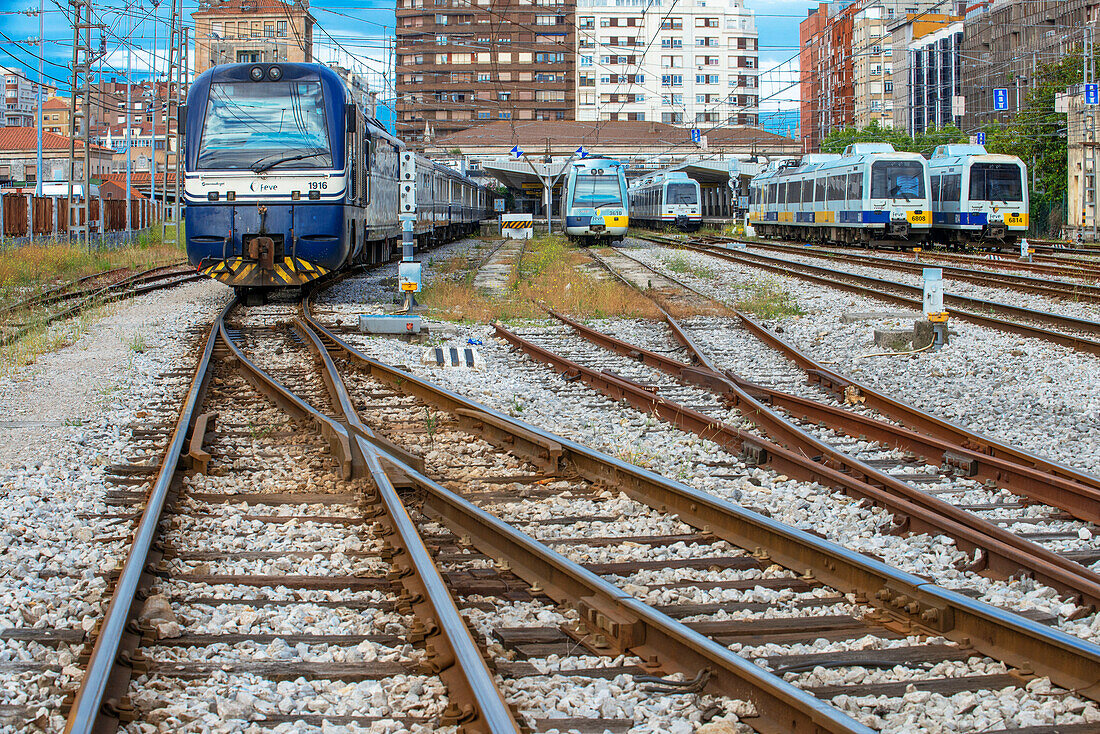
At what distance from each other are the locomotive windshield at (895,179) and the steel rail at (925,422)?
70.7ft

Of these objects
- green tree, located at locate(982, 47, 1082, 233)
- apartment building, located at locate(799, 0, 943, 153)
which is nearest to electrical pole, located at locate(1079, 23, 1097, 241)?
green tree, located at locate(982, 47, 1082, 233)

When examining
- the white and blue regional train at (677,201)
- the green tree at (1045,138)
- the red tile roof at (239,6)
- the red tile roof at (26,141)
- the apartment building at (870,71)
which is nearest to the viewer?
the white and blue regional train at (677,201)

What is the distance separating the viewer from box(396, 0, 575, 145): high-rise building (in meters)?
115

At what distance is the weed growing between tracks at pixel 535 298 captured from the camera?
16469mm

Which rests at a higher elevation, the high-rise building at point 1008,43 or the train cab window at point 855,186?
the high-rise building at point 1008,43

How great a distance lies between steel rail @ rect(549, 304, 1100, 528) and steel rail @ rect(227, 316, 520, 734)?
268 cm

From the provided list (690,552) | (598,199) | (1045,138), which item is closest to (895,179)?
(598,199)

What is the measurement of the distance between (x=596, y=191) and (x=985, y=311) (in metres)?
22.6

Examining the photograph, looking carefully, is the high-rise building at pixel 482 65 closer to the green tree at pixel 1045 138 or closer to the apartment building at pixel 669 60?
the apartment building at pixel 669 60

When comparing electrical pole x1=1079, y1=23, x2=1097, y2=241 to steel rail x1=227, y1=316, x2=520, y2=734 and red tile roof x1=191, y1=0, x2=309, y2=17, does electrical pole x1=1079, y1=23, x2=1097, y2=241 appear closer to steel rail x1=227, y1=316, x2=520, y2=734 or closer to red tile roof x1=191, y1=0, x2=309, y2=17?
steel rail x1=227, y1=316, x2=520, y2=734

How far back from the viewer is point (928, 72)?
97.8 metres

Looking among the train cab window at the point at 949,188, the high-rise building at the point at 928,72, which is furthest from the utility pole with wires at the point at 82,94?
the high-rise building at the point at 928,72

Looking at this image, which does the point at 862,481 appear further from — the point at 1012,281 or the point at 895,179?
the point at 895,179

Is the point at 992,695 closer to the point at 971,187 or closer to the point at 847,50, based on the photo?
the point at 971,187
